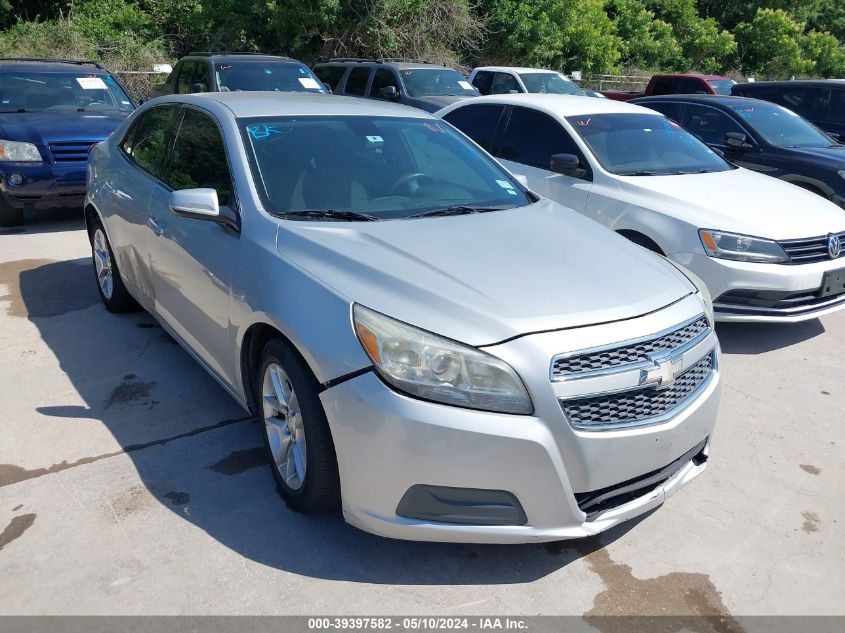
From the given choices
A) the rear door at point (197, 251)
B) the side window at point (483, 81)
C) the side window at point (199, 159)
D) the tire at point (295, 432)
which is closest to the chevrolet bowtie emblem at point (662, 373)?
the tire at point (295, 432)


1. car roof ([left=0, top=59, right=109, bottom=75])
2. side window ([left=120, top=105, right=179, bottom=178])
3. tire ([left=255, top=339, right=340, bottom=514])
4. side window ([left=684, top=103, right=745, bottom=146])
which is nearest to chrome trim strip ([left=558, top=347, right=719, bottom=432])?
tire ([left=255, top=339, right=340, bottom=514])

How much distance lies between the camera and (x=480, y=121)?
24.1 ft

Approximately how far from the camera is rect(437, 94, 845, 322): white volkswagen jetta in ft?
17.4

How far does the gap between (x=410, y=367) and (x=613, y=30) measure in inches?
1147

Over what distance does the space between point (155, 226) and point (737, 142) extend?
20.2 ft

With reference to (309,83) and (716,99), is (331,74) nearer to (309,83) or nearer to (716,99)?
(309,83)

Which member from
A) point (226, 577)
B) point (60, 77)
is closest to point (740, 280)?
point (226, 577)

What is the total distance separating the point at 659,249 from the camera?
5.61 meters

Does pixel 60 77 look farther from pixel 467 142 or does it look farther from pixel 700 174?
pixel 700 174

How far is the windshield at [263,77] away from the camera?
10.7 metres

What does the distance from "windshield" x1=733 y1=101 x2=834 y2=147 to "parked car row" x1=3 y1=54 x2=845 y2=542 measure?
11.2 ft

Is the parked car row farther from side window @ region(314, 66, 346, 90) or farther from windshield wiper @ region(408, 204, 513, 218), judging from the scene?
side window @ region(314, 66, 346, 90)

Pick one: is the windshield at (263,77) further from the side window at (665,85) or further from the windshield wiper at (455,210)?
the side window at (665,85)

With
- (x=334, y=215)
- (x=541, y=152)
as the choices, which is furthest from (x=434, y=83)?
(x=334, y=215)
